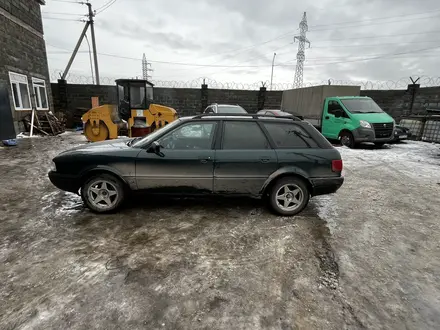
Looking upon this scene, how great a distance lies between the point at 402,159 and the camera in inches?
329

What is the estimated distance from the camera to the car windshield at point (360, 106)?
10.4 metres

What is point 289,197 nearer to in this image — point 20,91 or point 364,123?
point 364,123

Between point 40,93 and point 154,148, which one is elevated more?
point 40,93

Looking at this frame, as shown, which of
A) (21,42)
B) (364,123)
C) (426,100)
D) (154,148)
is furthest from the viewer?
(426,100)

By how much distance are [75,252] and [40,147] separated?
8.58 metres

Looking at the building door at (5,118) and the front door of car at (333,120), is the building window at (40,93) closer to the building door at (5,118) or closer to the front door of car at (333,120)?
the building door at (5,118)

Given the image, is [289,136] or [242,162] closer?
[242,162]

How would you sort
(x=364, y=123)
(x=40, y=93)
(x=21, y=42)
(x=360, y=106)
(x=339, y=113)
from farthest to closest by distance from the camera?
(x=40, y=93), (x=21, y=42), (x=339, y=113), (x=360, y=106), (x=364, y=123)

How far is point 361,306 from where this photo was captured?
2.23 meters

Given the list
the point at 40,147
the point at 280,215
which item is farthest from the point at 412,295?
the point at 40,147

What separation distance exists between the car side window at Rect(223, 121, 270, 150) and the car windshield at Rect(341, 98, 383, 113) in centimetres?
820

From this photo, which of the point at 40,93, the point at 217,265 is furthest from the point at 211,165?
the point at 40,93

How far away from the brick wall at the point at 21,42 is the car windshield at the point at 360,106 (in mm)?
14400

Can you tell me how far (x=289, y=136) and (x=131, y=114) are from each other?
7833 mm
